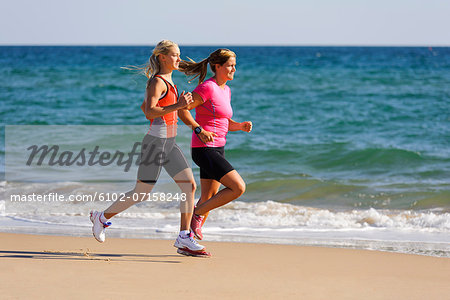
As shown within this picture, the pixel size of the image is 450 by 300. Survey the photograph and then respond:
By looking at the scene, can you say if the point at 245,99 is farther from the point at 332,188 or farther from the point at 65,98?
the point at 332,188

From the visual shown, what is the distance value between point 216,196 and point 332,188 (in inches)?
183

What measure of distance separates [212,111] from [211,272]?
124 cm

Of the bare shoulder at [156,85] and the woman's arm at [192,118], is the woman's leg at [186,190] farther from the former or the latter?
the bare shoulder at [156,85]

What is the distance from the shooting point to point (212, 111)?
4898 mm

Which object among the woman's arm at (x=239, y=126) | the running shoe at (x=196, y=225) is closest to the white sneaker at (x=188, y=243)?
the running shoe at (x=196, y=225)

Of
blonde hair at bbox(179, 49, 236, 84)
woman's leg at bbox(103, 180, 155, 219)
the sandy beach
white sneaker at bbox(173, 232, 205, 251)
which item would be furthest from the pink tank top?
the sandy beach

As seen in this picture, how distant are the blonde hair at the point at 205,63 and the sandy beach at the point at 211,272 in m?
1.53

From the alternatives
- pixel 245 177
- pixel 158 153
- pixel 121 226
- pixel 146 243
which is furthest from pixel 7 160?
pixel 158 153

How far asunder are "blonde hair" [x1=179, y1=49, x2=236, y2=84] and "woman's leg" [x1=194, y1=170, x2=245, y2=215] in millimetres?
859

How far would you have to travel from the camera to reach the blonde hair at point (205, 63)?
498 cm

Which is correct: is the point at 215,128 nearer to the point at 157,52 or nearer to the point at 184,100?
the point at 184,100

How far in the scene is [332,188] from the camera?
30.6ft

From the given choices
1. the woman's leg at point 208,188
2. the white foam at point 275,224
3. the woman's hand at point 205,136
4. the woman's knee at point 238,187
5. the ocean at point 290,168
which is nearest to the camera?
the woman's hand at point 205,136

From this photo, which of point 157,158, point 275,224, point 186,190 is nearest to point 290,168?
point 275,224
